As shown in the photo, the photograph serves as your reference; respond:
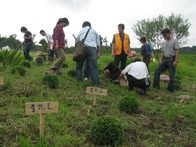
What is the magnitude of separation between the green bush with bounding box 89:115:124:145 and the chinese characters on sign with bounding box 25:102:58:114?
0.52 m

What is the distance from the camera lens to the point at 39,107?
297 cm

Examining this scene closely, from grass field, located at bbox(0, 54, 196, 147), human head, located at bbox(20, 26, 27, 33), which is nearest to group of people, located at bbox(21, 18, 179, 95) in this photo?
grass field, located at bbox(0, 54, 196, 147)

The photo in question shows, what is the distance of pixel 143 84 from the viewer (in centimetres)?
677

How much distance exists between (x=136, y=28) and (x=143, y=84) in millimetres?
28137

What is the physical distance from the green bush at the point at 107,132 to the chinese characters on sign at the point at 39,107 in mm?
517

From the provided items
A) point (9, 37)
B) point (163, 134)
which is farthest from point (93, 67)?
point (9, 37)

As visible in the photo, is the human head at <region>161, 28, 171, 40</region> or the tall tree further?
the tall tree

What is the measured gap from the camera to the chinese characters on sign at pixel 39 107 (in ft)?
9.55

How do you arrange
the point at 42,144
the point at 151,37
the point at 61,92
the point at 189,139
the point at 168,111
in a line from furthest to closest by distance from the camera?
the point at 151,37, the point at 61,92, the point at 168,111, the point at 189,139, the point at 42,144

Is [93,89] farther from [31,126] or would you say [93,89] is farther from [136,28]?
[136,28]

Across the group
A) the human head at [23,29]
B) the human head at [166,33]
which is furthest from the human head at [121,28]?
the human head at [23,29]

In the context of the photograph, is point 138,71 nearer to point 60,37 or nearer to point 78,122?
point 60,37

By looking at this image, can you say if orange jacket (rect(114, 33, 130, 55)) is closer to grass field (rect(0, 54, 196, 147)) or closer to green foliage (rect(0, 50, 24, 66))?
grass field (rect(0, 54, 196, 147))

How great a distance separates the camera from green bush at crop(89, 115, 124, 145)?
10.1ft
